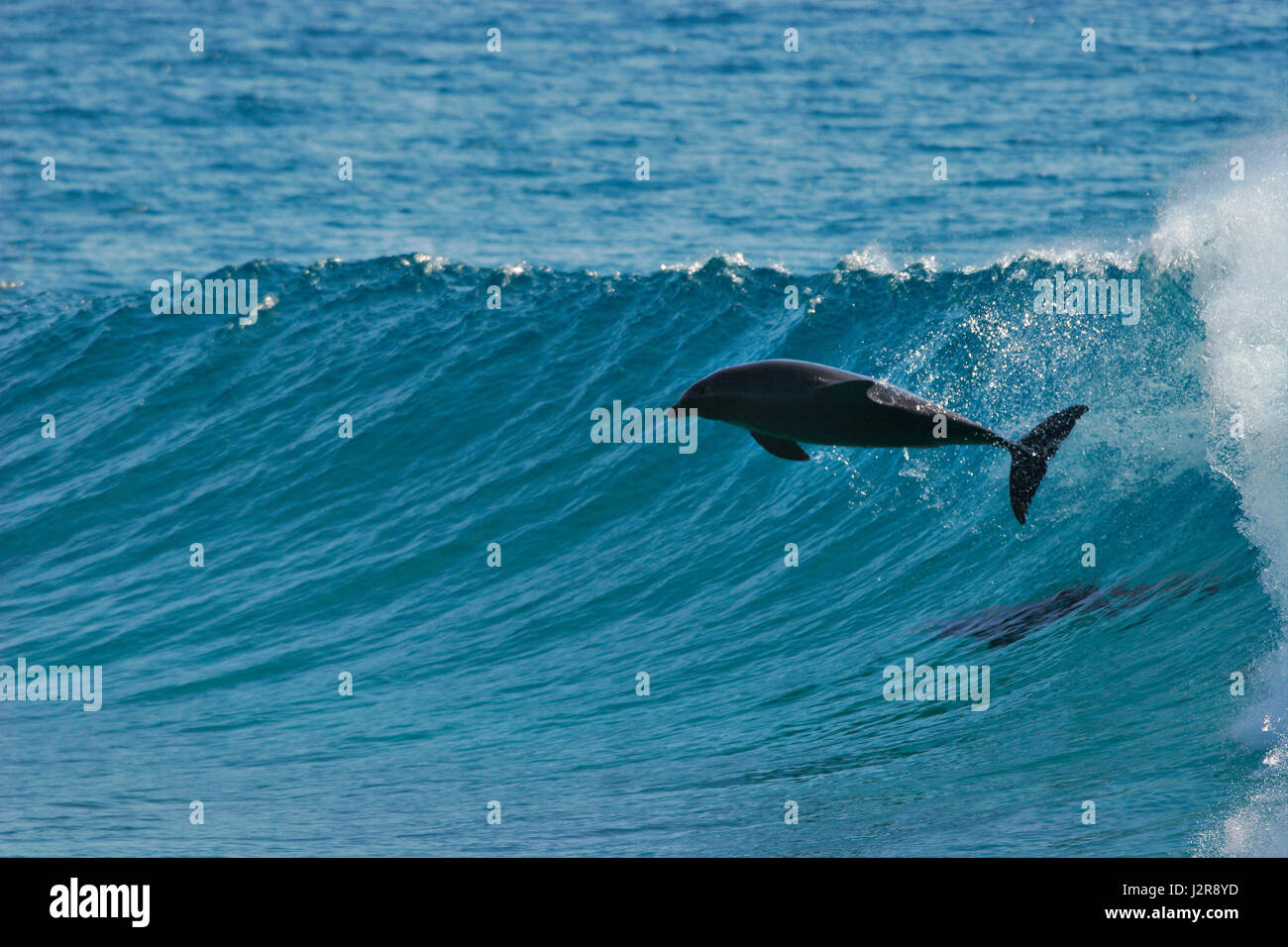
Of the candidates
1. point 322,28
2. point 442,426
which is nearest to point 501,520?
point 442,426

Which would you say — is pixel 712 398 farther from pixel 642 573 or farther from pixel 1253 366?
pixel 642 573

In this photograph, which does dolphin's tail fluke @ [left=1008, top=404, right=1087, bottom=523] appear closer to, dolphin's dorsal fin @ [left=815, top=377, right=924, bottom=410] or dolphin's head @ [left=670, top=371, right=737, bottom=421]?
dolphin's dorsal fin @ [left=815, top=377, right=924, bottom=410]

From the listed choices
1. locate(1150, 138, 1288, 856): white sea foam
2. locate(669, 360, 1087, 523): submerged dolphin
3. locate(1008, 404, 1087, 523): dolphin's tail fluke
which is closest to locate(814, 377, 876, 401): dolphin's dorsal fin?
locate(669, 360, 1087, 523): submerged dolphin

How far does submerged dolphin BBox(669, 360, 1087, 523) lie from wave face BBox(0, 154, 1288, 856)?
2648mm

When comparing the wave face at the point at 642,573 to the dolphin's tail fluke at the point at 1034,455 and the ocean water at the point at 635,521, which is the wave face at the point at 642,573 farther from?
the dolphin's tail fluke at the point at 1034,455

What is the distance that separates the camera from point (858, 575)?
12.1 metres

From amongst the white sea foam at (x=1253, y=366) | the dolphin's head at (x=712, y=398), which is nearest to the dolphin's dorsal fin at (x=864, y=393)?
the dolphin's head at (x=712, y=398)

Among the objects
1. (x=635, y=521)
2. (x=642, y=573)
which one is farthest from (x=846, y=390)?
(x=635, y=521)

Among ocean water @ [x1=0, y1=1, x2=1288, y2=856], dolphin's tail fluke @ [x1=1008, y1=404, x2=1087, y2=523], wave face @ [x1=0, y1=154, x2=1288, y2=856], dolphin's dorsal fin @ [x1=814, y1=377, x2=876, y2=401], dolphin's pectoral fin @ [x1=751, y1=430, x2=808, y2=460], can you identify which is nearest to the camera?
dolphin's dorsal fin @ [x1=814, y1=377, x2=876, y2=401]

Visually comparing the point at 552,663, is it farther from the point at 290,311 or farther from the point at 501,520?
the point at 290,311

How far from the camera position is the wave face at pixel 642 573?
8609mm

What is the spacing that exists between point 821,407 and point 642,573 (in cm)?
756

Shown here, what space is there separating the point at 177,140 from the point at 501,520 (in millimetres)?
19411

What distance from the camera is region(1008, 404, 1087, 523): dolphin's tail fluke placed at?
262 inches
